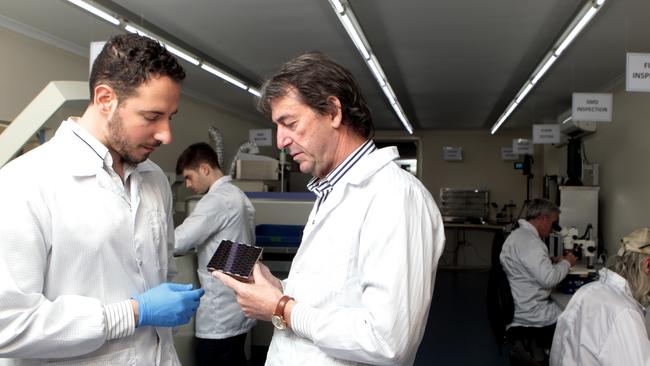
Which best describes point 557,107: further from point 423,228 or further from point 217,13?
point 423,228

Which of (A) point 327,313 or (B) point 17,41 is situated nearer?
(A) point 327,313

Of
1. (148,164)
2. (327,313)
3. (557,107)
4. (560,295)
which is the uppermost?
(557,107)

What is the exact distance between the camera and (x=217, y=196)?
3016 mm

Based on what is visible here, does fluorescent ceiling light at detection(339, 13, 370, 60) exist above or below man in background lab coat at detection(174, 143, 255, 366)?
above

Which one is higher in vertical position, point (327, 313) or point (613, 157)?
point (613, 157)

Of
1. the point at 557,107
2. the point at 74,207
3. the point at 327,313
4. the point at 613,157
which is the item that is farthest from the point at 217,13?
the point at 557,107

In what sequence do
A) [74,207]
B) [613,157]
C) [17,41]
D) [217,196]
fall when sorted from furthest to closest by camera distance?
[613,157]
[17,41]
[217,196]
[74,207]

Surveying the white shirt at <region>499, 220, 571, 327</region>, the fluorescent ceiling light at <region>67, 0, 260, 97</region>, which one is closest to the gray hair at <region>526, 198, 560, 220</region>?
the white shirt at <region>499, 220, 571, 327</region>

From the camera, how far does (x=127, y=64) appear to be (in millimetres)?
1299

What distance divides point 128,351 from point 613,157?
6.86 metres

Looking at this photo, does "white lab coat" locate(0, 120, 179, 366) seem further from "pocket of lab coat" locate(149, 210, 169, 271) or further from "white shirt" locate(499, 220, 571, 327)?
"white shirt" locate(499, 220, 571, 327)

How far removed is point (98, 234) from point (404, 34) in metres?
3.92

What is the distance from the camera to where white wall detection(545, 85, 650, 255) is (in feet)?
18.7

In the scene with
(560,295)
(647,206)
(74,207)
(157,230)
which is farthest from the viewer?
(647,206)
